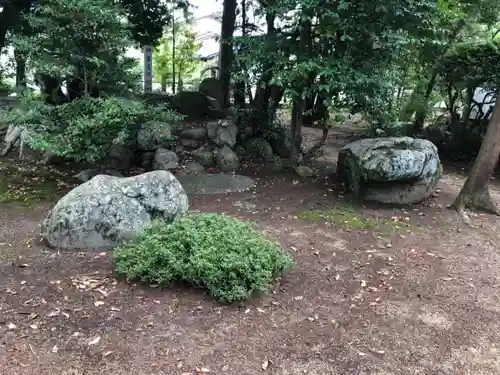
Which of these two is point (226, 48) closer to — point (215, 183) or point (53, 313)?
point (215, 183)

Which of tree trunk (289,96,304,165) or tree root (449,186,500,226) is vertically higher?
tree trunk (289,96,304,165)

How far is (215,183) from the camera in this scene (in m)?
6.14

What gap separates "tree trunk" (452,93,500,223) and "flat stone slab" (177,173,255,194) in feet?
8.48

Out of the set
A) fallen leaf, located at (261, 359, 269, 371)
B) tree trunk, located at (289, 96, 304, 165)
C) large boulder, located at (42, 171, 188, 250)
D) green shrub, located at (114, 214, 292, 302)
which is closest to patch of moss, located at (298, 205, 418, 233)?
green shrub, located at (114, 214, 292, 302)

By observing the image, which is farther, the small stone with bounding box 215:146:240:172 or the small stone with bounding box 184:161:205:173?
the small stone with bounding box 215:146:240:172

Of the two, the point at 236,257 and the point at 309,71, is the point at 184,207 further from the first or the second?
the point at 309,71

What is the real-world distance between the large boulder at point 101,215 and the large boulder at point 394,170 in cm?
257

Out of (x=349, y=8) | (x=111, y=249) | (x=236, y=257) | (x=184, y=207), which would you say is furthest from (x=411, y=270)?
(x=349, y=8)

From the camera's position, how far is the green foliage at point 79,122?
16.4 feet

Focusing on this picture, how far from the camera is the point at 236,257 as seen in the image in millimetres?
3105

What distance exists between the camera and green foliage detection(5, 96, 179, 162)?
4992 millimetres

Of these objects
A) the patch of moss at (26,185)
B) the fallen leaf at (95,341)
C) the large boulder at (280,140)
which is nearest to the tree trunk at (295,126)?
the large boulder at (280,140)

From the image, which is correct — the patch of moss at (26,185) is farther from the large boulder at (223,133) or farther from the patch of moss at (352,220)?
the patch of moss at (352,220)

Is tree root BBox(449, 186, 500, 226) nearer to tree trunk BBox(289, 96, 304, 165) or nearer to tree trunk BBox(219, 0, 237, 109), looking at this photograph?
tree trunk BBox(289, 96, 304, 165)
